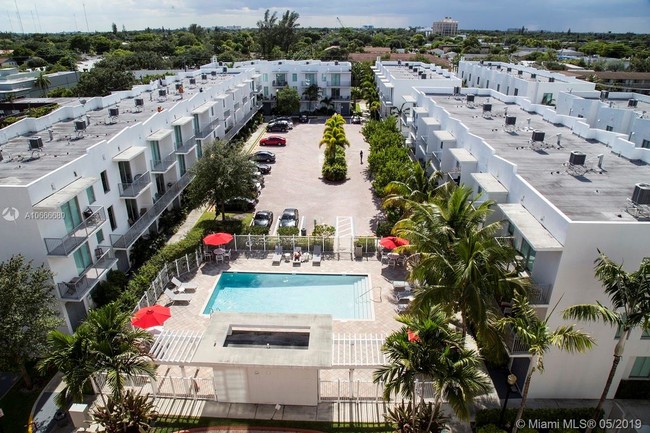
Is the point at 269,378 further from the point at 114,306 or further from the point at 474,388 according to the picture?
the point at 474,388

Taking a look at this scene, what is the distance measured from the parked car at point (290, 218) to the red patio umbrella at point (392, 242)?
829 cm

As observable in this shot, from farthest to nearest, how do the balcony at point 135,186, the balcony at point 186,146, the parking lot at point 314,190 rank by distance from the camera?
the parking lot at point 314,190
the balcony at point 186,146
the balcony at point 135,186

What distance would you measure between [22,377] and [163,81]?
40230 mm

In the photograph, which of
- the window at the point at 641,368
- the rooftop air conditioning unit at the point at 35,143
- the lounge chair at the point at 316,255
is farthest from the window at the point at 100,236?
the window at the point at 641,368

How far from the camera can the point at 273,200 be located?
39500mm

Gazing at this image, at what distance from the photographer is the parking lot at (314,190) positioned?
3631 cm

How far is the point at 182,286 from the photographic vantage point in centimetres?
2686

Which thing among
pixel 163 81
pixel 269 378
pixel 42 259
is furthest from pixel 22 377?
pixel 163 81

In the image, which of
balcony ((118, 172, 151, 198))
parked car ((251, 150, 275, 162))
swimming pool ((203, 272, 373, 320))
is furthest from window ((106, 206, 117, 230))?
parked car ((251, 150, 275, 162))

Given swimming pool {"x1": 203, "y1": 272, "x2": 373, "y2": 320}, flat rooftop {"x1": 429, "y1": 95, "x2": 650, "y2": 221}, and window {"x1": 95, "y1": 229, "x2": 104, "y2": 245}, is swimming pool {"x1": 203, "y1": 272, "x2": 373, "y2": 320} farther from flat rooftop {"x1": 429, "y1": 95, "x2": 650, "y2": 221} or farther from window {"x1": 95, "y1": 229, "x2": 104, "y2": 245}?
flat rooftop {"x1": 429, "y1": 95, "x2": 650, "y2": 221}

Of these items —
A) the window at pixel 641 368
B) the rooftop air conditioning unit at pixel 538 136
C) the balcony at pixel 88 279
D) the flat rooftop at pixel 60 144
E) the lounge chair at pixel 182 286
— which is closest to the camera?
the window at pixel 641 368

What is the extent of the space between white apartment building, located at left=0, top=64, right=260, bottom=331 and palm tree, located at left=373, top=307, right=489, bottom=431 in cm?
1601

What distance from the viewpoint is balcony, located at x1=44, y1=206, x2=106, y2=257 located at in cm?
2066

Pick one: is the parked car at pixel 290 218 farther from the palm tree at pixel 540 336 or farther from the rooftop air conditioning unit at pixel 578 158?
the palm tree at pixel 540 336
